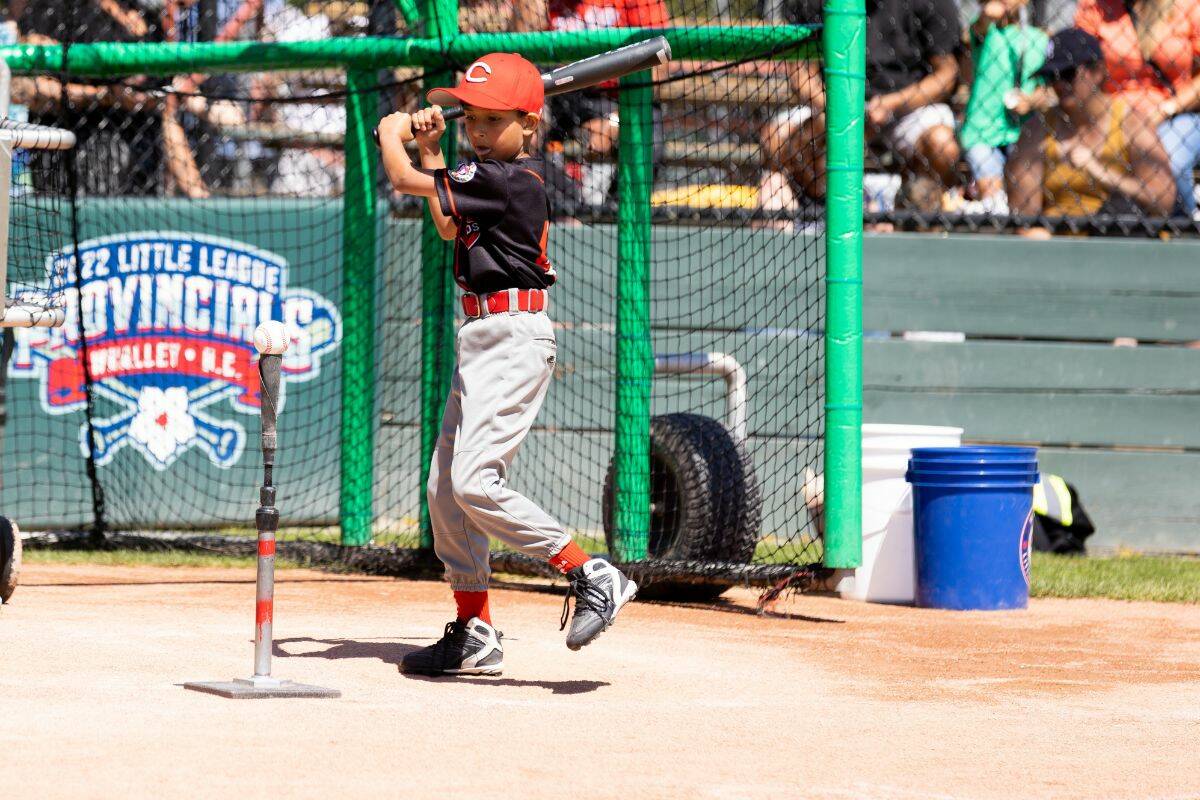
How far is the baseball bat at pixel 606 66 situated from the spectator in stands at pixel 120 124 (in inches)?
186

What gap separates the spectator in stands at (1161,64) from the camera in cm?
1062

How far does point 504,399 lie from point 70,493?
568 cm

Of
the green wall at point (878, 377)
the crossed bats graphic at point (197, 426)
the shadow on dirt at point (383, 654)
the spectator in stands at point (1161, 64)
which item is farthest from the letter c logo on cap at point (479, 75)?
the spectator in stands at point (1161, 64)

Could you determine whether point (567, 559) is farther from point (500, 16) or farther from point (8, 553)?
point (500, 16)

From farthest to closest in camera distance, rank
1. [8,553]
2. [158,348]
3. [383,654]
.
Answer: [158,348] < [8,553] < [383,654]

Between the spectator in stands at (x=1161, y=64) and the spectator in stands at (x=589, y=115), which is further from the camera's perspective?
the spectator in stands at (x=1161, y=64)

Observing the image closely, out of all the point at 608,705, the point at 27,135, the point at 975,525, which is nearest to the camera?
the point at 608,705

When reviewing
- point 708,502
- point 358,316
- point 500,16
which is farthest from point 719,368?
point 500,16

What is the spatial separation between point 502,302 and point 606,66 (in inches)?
55.4

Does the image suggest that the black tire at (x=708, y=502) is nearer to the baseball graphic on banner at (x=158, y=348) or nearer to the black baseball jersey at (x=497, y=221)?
the black baseball jersey at (x=497, y=221)

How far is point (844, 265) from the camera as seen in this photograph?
7230mm

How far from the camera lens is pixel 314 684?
5070 mm

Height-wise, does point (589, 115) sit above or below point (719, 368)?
above

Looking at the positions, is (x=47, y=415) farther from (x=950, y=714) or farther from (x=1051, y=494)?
(x=950, y=714)
